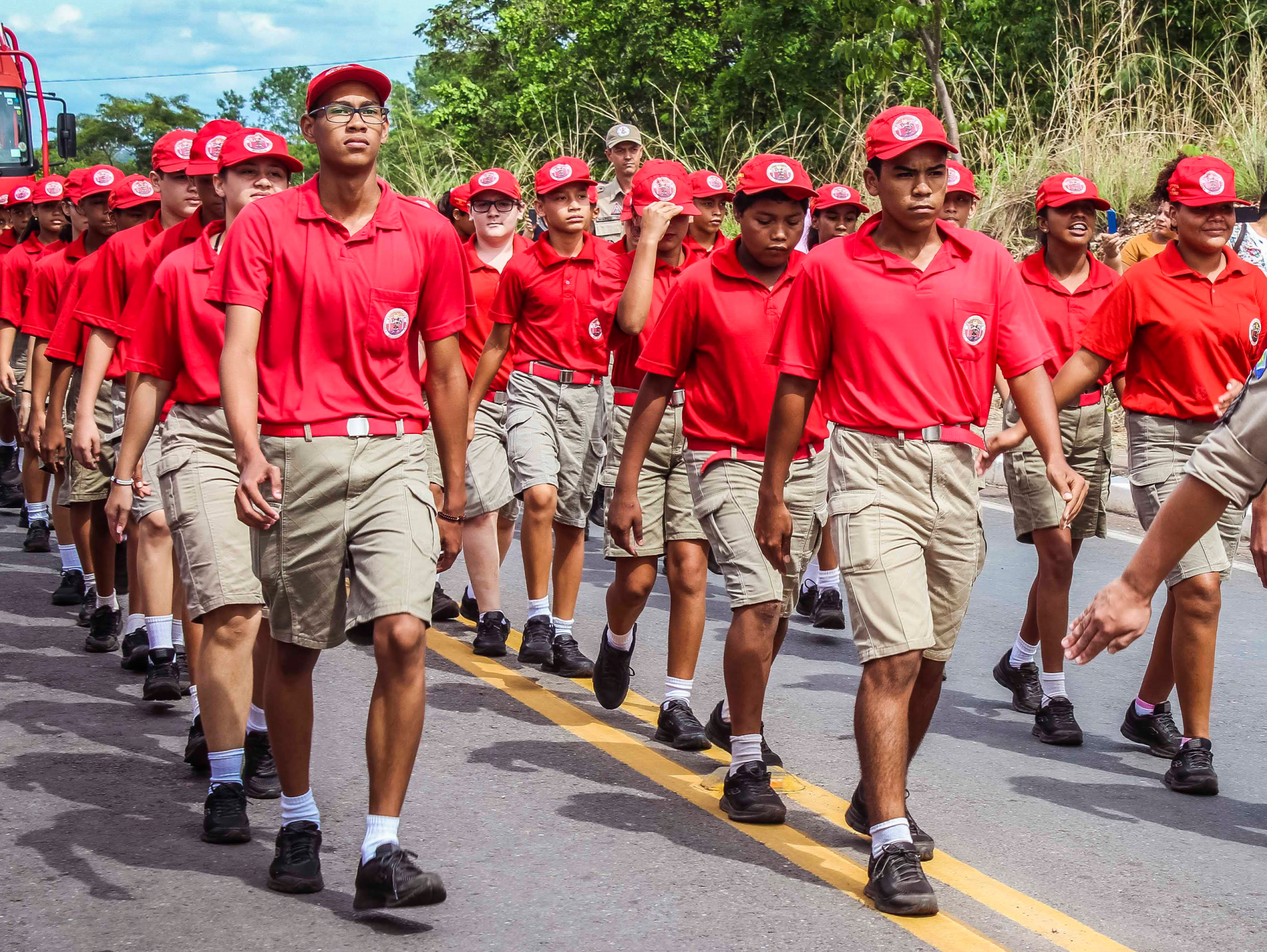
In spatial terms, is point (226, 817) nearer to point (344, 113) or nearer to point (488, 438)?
point (344, 113)

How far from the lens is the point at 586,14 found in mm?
32406

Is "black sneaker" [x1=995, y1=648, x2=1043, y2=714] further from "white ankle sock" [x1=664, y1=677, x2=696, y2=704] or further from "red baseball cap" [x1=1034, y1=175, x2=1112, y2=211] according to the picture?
"red baseball cap" [x1=1034, y1=175, x2=1112, y2=211]

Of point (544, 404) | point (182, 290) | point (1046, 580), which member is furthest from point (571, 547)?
point (182, 290)

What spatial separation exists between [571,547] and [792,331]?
302 centimetres

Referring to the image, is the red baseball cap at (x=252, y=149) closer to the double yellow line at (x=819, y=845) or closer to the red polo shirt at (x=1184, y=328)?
the double yellow line at (x=819, y=845)

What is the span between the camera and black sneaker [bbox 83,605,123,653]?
823cm

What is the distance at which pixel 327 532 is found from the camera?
4.70 metres

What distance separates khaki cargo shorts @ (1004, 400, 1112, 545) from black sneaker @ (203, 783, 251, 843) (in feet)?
11.1

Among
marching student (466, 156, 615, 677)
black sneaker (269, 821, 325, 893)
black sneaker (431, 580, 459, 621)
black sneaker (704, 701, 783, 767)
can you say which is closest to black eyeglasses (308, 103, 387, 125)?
black sneaker (269, 821, 325, 893)

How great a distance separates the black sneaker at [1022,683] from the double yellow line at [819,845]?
1477 millimetres

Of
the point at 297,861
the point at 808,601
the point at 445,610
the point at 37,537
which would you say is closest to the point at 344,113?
the point at 297,861

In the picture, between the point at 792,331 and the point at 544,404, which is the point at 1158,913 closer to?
the point at 792,331

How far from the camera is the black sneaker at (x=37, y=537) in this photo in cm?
1127

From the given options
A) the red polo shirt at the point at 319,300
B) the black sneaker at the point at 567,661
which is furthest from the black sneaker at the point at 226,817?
the black sneaker at the point at 567,661
